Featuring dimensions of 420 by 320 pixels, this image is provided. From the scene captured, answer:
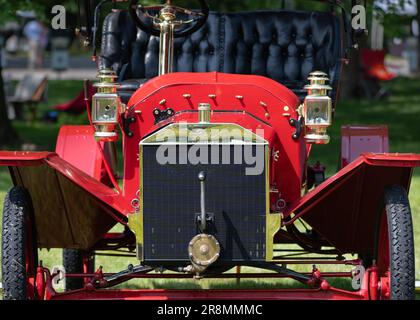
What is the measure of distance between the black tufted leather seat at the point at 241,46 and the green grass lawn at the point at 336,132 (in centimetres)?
136

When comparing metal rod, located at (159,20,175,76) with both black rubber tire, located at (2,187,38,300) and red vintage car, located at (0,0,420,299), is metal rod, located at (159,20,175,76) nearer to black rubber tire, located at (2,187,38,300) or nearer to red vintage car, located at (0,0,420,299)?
red vintage car, located at (0,0,420,299)

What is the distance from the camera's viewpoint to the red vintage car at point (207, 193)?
491cm

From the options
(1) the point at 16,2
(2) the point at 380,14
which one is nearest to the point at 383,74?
(2) the point at 380,14

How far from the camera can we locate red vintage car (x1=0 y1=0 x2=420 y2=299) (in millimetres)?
4914

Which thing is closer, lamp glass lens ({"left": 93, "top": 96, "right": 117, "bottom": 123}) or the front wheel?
the front wheel

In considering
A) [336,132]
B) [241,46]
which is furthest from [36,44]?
[241,46]

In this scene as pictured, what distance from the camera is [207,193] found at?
492cm

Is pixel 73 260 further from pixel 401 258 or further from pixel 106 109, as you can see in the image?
pixel 401 258

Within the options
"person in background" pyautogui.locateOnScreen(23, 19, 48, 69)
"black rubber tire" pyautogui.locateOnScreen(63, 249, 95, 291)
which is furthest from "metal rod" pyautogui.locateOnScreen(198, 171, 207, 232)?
"person in background" pyautogui.locateOnScreen(23, 19, 48, 69)

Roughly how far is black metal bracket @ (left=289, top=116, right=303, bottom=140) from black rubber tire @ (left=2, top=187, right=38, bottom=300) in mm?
1363

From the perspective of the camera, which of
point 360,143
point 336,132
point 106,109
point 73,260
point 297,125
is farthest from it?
point 336,132

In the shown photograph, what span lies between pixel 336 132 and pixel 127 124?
443 inches

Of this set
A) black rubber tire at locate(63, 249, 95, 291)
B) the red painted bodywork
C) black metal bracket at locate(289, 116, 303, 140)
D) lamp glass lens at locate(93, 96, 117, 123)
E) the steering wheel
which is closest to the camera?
lamp glass lens at locate(93, 96, 117, 123)
